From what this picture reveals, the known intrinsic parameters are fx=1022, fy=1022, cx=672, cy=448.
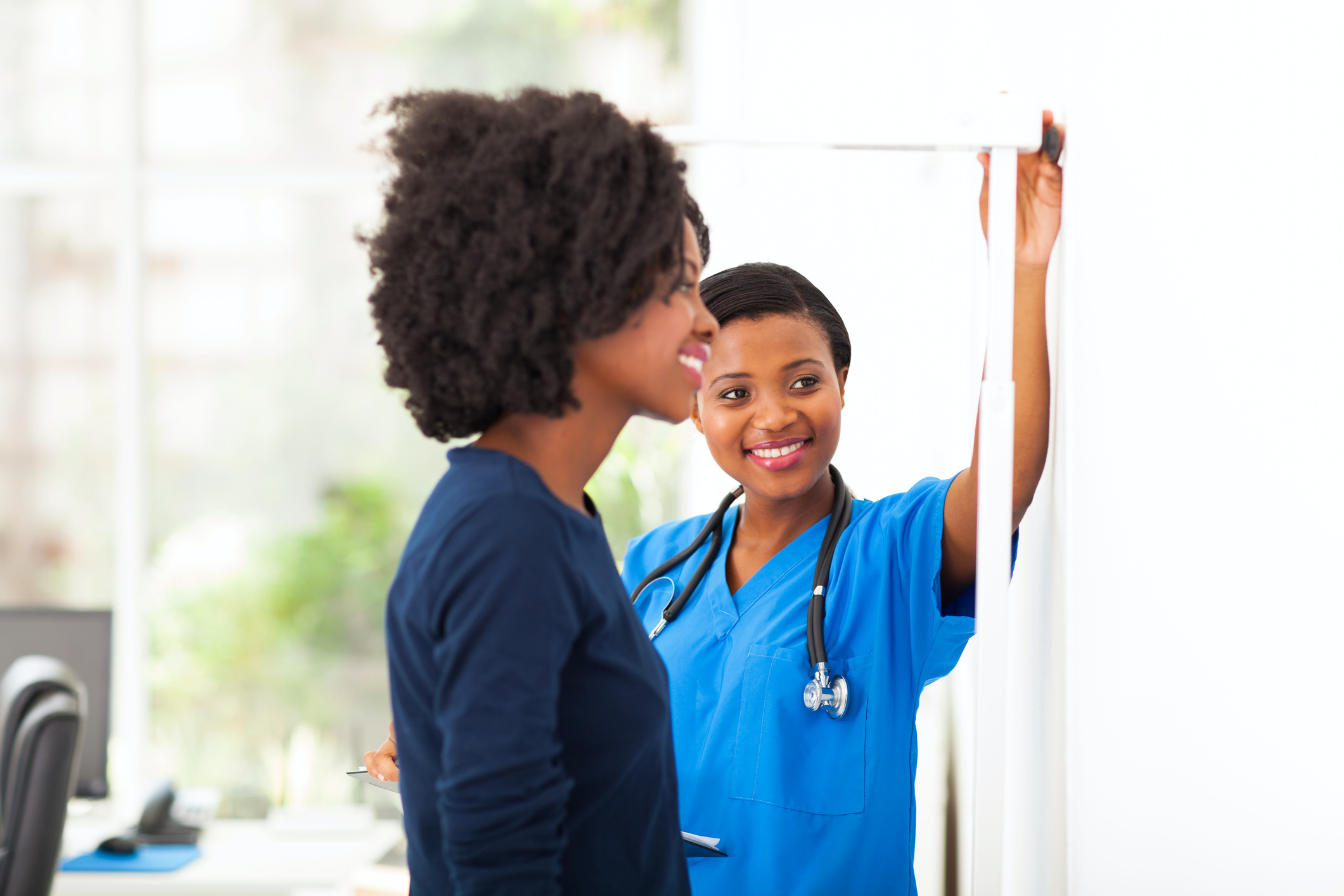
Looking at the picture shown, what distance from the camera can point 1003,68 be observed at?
1136 mm

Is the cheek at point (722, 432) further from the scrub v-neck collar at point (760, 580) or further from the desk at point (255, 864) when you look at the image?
the desk at point (255, 864)

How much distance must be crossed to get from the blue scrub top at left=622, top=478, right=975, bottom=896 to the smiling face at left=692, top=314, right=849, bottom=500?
101 millimetres

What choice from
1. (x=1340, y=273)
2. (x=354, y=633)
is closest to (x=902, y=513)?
(x=1340, y=273)

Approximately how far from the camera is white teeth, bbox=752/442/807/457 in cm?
105

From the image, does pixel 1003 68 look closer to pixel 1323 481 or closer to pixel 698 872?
pixel 1323 481

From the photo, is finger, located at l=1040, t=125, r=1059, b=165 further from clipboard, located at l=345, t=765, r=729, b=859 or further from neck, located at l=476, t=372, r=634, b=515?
clipboard, located at l=345, t=765, r=729, b=859

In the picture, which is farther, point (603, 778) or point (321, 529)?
point (321, 529)

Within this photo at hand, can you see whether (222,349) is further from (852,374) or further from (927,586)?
(927,586)

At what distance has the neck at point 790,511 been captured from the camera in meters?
1.13

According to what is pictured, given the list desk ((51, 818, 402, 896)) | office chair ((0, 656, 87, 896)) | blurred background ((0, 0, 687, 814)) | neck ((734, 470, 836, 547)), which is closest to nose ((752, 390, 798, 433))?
neck ((734, 470, 836, 547))

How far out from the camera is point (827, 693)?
0.98 metres

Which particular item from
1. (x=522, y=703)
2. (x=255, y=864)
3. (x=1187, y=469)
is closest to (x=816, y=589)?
(x=1187, y=469)

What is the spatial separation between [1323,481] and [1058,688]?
28cm

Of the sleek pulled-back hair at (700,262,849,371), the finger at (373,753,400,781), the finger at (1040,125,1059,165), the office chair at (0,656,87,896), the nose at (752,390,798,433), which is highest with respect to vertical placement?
the finger at (1040,125,1059,165)
